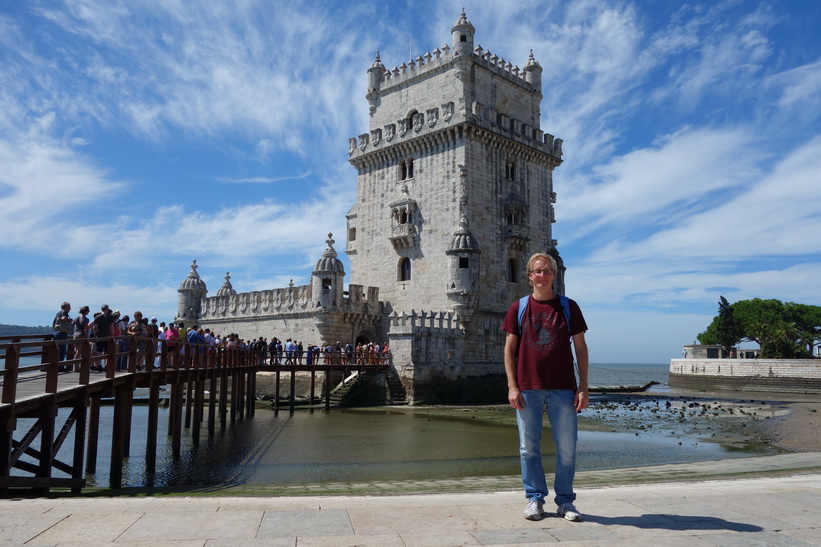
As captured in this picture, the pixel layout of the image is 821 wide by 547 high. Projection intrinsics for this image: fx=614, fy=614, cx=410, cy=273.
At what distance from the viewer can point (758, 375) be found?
50.5m

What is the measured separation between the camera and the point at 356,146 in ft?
132

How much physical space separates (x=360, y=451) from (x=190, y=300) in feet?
108

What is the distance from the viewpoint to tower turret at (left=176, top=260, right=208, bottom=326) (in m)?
46.1

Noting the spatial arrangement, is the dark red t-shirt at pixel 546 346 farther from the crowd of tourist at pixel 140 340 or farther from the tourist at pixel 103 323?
the tourist at pixel 103 323

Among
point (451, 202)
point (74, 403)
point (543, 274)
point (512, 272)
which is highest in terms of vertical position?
point (451, 202)

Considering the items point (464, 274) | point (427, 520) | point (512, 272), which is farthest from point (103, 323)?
point (512, 272)

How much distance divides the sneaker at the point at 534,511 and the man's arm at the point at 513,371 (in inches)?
35.5

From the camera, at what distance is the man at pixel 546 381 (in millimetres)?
5918

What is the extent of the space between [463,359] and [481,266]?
5.37m

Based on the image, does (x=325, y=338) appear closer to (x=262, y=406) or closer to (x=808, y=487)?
(x=262, y=406)

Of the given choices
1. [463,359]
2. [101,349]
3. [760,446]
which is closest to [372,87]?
[463,359]

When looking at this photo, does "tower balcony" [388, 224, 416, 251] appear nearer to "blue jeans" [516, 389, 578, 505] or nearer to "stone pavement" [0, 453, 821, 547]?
"stone pavement" [0, 453, 821, 547]

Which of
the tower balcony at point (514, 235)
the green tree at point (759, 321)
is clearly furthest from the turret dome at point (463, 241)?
the green tree at point (759, 321)

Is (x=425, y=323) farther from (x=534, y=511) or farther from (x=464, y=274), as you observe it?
(x=534, y=511)
